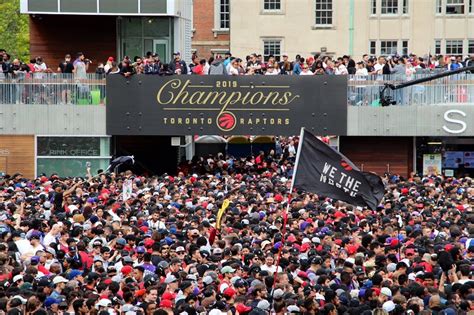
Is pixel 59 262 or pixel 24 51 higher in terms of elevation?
pixel 24 51

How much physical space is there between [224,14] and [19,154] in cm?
2956

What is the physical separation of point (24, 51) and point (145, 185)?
132 ft

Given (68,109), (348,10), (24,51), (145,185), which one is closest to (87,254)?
(145,185)

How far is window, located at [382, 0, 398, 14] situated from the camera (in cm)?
7119

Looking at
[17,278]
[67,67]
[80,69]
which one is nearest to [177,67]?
[80,69]

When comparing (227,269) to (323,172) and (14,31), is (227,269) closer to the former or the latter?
(323,172)

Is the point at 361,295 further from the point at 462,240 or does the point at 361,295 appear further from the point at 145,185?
the point at 145,185

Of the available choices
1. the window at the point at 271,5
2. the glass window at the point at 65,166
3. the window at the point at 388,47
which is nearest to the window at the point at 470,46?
the window at the point at 388,47

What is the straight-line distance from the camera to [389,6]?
234 ft

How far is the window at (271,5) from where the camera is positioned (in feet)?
235

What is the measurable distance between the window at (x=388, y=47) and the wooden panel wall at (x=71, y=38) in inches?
894

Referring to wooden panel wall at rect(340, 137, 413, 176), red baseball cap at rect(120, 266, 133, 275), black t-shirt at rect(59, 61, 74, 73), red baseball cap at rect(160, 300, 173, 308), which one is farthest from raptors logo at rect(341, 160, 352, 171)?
wooden panel wall at rect(340, 137, 413, 176)

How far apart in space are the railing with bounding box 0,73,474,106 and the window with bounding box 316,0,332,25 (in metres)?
24.3

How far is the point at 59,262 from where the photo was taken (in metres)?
23.6
